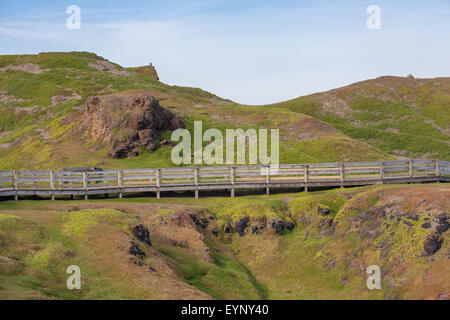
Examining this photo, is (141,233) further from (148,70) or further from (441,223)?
(148,70)

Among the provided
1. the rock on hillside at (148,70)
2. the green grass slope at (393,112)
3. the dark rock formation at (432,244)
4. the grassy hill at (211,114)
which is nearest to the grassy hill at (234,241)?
the dark rock formation at (432,244)

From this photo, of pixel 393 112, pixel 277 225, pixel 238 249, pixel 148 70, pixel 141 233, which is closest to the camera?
pixel 141 233

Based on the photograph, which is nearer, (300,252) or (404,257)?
(404,257)

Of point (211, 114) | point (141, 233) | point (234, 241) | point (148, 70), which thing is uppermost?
point (148, 70)

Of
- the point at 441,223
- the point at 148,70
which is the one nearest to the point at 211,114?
the point at 441,223

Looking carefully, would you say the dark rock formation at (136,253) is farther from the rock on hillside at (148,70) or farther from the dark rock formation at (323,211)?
the rock on hillside at (148,70)

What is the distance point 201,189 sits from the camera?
112 feet

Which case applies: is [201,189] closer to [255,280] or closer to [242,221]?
[242,221]

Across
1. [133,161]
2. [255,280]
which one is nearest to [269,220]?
[255,280]

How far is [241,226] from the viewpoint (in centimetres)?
2883

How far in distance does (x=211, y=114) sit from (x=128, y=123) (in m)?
11.4

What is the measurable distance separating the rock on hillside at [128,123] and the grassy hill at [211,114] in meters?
1.37

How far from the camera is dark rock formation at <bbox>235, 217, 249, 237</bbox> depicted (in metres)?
28.6
